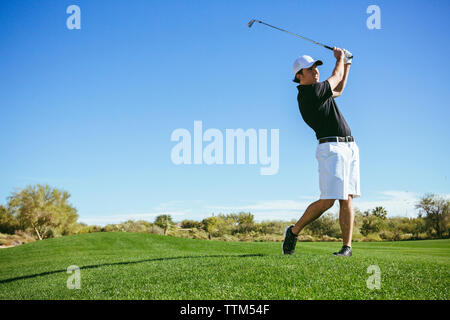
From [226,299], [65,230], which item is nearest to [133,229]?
[65,230]

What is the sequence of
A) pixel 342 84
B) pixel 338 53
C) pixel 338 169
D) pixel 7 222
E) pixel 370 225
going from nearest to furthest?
pixel 338 169, pixel 338 53, pixel 342 84, pixel 370 225, pixel 7 222

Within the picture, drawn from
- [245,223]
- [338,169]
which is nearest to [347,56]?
[338,169]

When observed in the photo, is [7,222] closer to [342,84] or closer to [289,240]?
[289,240]

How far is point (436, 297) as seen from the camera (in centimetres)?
333

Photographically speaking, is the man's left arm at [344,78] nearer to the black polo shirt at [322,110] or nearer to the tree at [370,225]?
the black polo shirt at [322,110]

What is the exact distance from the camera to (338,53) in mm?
5289

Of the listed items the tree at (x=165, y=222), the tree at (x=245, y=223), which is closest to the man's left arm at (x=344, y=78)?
the tree at (x=245, y=223)

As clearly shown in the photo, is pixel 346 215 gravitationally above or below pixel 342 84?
below

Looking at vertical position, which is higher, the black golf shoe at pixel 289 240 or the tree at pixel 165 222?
the black golf shoe at pixel 289 240

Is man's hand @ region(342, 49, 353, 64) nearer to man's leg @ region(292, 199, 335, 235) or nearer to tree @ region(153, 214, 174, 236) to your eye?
man's leg @ region(292, 199, 335, 235)

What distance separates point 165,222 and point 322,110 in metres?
24.3

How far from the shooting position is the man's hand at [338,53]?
17.3 feet
